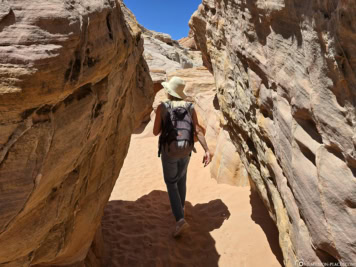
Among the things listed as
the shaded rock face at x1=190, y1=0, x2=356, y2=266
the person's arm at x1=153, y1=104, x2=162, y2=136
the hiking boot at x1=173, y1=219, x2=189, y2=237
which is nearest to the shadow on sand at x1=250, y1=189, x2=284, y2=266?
the shaded rock face at x1=190, y1=0, x2=356, y2=266

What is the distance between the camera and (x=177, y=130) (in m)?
3.31

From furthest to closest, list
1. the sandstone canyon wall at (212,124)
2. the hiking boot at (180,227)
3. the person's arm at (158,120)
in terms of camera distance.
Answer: the sandstone canyon wall at (212,124), the hiking boot at (180,227), the person's arm at (158,120)

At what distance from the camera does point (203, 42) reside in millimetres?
7523

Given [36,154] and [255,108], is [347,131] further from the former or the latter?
[36,154]

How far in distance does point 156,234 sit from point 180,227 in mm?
451

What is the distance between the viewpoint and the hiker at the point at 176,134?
10.9ft

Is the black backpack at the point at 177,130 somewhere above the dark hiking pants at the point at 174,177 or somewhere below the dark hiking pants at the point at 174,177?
above

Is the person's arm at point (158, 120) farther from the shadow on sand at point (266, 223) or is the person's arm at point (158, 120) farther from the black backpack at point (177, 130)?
the shadow on sand at point (266, 223)

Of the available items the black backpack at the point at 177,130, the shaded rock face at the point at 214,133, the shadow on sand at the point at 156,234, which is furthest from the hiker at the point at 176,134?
the shaded rock face at the point at 214,133

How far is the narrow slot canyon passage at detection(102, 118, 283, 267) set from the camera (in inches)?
130

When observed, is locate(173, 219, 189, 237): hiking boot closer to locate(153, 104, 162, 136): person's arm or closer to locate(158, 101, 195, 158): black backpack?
locate(158, 101, 195, 158): black backpack

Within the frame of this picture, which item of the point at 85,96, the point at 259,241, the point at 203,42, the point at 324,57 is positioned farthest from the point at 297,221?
the point at 203,42

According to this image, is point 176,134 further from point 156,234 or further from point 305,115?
point 305,115

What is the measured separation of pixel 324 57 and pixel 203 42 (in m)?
6.18
